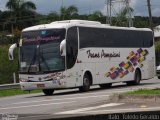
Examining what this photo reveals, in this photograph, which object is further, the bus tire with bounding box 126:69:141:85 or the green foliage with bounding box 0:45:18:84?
the green foliage with bounding box 0:45:18:84

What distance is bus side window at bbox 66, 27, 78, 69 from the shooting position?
2550 cm

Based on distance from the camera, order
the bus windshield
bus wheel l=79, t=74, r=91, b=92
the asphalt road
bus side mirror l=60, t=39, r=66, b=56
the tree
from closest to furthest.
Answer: the asphalt road
bus side mirror l=60, t=39, r=66, b=56
the bus windshield
bus wheel l=79, t=74, r=91, b=92
the tree

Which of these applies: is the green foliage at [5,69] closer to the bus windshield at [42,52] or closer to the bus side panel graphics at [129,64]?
the bus side panel graphics at [129,64]

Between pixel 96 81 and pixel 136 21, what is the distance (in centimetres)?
7072

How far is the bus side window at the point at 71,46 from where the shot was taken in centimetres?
2550

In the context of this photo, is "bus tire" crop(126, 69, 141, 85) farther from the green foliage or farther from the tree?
the tree

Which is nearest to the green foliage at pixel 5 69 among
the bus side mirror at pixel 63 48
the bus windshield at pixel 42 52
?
the bus windshield at pixel 42 52

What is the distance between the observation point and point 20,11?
87.6 m

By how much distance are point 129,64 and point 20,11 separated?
58.1 metres

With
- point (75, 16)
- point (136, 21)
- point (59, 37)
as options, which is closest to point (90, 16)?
point (75, 16)

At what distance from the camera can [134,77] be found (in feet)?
104

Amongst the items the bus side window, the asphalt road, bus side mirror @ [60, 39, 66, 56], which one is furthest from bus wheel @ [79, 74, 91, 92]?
the asphalt road

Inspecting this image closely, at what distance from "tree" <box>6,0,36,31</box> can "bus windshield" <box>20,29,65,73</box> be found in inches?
2364

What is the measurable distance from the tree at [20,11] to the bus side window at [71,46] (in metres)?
60.3
